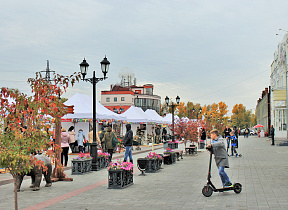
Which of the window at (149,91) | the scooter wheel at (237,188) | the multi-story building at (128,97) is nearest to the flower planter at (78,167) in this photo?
the scooter wheel at (237,188)

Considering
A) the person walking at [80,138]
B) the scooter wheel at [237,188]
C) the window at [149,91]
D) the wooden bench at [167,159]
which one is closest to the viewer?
the scooter wheel at [237,188]

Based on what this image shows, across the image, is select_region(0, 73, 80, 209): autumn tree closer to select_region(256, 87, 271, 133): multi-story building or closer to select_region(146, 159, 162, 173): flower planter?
select_region(146, 159, 162, 173): flower planter

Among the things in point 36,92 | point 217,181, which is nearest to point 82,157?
point 217,181

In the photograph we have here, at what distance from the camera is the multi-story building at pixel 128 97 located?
313ft

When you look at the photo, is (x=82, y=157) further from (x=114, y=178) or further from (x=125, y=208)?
(x=125, y=208)

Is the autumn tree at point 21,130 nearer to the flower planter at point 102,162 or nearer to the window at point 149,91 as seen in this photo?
the flower planter at point 102,162

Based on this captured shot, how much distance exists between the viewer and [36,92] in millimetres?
7000

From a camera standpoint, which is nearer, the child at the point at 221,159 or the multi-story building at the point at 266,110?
the child at the point at 221,159

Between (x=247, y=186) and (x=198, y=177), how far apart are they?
2314 millimetres

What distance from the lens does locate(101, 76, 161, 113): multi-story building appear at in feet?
313

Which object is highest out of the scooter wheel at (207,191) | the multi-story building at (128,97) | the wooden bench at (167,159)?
the multi-story building at (128,97)

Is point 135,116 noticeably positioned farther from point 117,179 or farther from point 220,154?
point 220,154

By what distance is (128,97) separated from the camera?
95562 millimetres

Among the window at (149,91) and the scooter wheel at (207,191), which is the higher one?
the window at (149,91)
